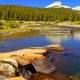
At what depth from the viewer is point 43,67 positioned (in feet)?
82.4

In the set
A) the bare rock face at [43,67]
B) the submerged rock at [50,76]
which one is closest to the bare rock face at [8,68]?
the submerged rock at [50,76]

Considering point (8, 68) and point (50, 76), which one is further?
point (50, 76)

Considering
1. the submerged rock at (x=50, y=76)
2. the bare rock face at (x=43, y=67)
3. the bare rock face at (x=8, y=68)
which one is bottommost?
the submerged rock at (x=50, y=76)

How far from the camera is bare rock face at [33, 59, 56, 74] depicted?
24.6 m

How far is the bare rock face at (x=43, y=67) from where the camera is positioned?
80.6 ft

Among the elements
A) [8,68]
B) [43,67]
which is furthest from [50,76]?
[8,68]

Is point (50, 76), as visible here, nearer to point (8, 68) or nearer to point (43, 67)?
point (43, 67)

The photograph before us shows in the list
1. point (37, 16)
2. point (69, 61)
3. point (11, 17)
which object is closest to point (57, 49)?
point (69, 61)

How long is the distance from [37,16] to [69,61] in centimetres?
15601

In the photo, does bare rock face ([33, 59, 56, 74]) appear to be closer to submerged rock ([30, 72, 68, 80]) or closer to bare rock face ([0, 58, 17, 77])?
submerged rock ([30, 72, 68, 80])

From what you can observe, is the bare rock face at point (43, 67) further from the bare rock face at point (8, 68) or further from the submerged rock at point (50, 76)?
the bare rock face at point (8, 68)

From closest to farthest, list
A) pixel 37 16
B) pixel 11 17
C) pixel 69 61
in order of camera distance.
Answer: pixel 69 61 < pixel 11 17 < pixel 37 16

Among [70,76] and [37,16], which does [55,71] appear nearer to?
[70,76]

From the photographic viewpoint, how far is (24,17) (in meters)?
175
